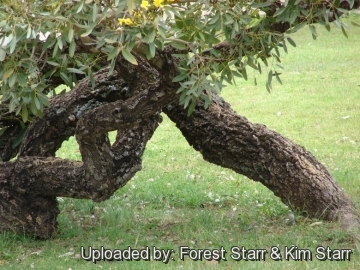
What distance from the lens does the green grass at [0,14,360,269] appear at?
15.9ft

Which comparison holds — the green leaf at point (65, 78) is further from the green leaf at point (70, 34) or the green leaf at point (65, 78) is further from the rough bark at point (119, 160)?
the green leaf at point (70, 34)

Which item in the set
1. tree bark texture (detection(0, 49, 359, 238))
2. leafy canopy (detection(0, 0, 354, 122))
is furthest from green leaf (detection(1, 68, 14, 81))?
tree bark texture (detection(0, 49, 359, 238))

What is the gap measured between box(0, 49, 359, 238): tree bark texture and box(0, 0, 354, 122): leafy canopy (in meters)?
0.67

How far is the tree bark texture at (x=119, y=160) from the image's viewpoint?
4.99 m

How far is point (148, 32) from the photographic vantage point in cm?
348

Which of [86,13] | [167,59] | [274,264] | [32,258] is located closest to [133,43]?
[86,13]

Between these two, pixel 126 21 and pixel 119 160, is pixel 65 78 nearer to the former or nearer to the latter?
pixel 119 160

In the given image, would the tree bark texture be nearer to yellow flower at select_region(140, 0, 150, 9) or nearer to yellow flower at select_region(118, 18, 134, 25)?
yellow flower at select_region(118, 18, 134, 25)

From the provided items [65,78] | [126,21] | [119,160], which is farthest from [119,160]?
[126,21]

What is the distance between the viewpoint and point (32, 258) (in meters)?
4.91

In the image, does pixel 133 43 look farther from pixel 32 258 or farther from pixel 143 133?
pixel 32 258

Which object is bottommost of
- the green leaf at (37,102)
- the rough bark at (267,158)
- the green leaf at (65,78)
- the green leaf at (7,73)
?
the rough bark at (267,158)

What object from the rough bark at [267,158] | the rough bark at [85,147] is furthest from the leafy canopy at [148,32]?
the rough bark at [267,158]

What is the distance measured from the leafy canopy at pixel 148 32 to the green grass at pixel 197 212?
121cm
